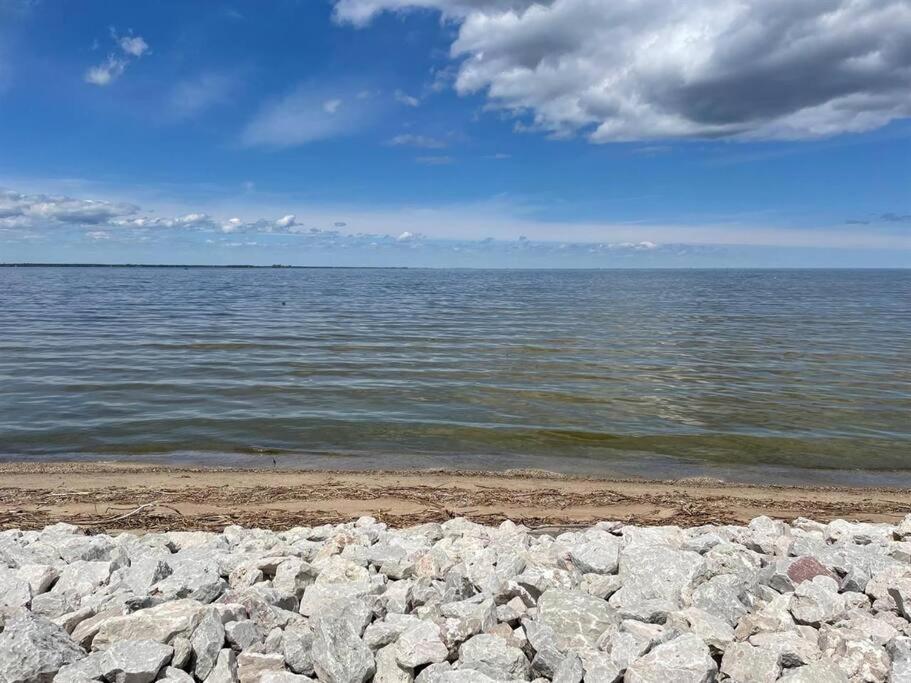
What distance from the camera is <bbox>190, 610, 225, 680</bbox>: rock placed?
375 cm

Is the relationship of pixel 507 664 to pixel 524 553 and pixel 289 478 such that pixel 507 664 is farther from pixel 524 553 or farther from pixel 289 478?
pixel 289 478

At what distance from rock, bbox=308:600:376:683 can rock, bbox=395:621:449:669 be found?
0.19 metres

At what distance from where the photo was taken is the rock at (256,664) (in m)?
3.72

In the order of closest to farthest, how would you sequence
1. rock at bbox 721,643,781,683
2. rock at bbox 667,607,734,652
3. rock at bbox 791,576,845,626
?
1. rock at bbox 721,643,781,683
2. rock at bbox 667,607,734,652
3. rock at bbox 791,576,845,626

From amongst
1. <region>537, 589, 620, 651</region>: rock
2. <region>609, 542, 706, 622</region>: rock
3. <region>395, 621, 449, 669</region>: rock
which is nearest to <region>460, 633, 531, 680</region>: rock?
<region>395, 621, 449, 669</region>: rock

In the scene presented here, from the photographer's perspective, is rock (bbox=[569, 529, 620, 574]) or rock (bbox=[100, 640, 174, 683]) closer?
rock (bbox=[100, 640, 174, 683])

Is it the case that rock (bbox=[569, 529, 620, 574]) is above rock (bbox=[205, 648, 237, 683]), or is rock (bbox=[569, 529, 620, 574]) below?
below

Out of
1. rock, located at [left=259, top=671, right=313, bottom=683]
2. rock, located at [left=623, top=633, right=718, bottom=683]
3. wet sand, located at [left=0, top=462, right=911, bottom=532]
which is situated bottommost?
wet sand, located at [left=0, top=462, right=911, bottom=532]

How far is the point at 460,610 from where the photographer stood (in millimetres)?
4227

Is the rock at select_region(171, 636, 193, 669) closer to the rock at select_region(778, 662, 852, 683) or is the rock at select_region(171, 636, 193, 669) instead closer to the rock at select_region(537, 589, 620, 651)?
the rock at select_region(537, 589, 620, 651)

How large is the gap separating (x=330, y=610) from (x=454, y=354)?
52.8ft

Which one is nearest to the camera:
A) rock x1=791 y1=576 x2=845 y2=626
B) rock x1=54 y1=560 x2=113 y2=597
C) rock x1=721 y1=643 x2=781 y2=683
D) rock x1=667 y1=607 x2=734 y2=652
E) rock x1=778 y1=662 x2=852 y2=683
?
rock x1=778 y1=662 x2=852 y2=683

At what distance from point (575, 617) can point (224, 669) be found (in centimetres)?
218

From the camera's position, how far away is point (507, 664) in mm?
3709
